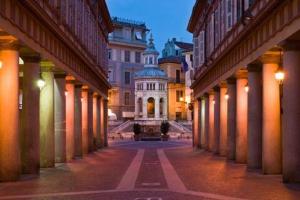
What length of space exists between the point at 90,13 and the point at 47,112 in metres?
17.5

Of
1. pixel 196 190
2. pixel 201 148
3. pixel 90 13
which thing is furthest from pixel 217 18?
pixel 196 190

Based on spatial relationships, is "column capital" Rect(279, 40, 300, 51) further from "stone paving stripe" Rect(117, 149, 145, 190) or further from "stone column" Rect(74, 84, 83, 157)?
"stone column" Rect(74, 84, 83, 157)

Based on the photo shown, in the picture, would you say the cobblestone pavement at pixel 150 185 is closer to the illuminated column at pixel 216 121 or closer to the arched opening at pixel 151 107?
the illuminated column at pixel 216 121

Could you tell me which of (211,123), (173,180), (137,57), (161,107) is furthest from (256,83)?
(137,57)

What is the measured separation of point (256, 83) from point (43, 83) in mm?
8578

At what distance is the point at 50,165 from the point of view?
26.2 meters

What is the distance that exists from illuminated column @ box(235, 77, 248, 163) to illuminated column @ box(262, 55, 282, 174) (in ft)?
21.9

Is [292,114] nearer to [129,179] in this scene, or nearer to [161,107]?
[129,179]

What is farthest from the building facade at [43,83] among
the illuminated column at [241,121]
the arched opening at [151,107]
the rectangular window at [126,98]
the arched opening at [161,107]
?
the rectangular window at [126,98]

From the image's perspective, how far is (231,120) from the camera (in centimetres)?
3144

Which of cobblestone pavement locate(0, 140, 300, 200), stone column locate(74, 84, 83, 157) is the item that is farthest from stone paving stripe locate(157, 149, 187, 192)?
stone column locate(74, 84, 83, 157)

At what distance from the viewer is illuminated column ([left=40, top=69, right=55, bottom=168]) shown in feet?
85.5

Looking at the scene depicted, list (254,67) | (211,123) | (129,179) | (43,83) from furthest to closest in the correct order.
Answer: (211,123)
(43,83)
(254,67)
(129,179)

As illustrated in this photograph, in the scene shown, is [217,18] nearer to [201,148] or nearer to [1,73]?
Answer: [201,148]
